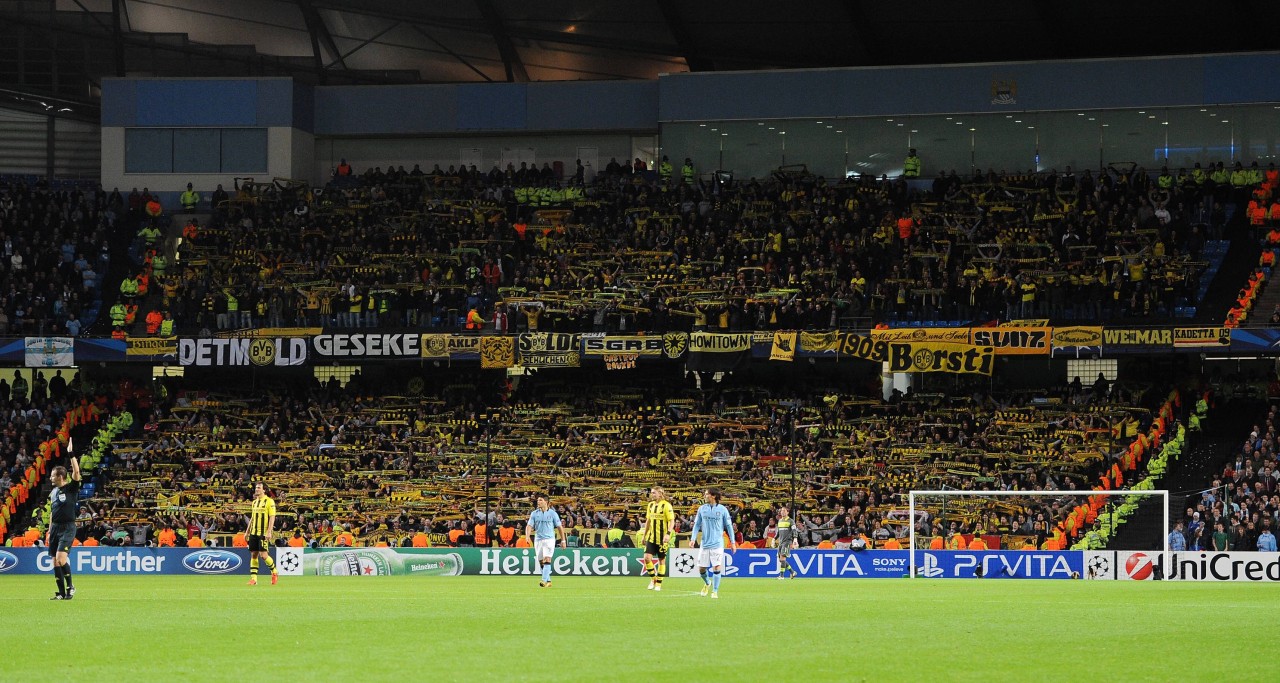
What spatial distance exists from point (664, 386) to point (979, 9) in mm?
16657

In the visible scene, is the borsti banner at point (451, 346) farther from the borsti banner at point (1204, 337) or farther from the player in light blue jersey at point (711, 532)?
the player in light blue jersey at point (711, 532)

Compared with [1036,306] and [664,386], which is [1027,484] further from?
[664,386]

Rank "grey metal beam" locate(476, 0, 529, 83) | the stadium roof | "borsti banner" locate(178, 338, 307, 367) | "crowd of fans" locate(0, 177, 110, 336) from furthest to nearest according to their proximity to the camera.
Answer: "grey metal beam" locate(476, 0, 529, 83), the stadium roof, "crowd of fans" locate(0, 177, 110, 336), "borsti banner" locate(178, 338, 307, 367)

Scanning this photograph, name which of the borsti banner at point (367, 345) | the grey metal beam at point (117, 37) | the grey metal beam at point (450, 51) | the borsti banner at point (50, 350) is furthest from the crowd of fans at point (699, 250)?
the grey metal beam at point (117, 37)

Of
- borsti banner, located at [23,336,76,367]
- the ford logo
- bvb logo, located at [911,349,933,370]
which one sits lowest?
the ford logo

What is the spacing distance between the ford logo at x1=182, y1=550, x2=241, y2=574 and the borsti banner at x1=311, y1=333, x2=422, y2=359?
32.3ft

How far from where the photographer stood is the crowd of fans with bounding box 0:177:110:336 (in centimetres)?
5031

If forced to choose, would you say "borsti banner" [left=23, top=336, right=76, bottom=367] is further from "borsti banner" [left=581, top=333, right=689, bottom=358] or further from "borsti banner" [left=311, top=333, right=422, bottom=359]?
"borsti banner" [left=581, top=333, right=689, bottom=358]

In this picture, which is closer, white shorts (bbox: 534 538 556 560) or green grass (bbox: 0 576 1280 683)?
green grass (bbox: 0 576 1280 683)

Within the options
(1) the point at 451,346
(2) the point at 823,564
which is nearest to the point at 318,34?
(1) the point at 451,346

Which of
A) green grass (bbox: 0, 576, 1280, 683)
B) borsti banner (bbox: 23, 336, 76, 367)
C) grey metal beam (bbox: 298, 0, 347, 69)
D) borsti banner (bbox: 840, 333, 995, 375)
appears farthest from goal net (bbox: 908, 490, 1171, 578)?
grey metal beam (bbox: 298, 0, 347, 69)

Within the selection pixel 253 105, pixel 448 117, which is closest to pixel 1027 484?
pixel 448 117

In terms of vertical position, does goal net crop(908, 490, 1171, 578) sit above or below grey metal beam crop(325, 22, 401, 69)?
below

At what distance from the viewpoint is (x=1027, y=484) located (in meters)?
40.5
